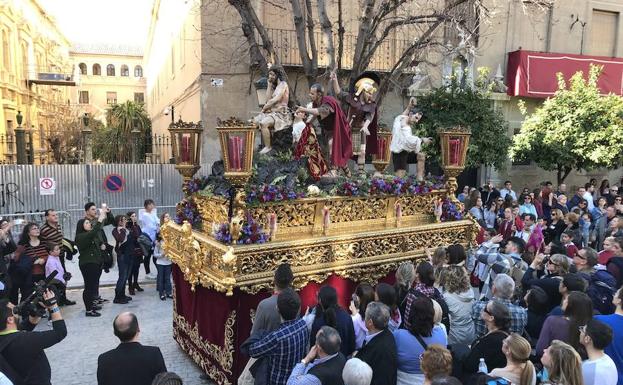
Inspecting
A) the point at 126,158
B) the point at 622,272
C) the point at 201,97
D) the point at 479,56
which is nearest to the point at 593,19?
the point at 479,56

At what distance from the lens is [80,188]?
14320 mm

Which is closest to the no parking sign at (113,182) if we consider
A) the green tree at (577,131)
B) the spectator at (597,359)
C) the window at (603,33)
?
the green tree at (577,131)

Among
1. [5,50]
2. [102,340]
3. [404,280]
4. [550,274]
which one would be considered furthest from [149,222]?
[5,50]

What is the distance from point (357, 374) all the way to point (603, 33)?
22295 millimetres

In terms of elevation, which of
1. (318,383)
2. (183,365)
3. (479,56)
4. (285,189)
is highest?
(479,56)

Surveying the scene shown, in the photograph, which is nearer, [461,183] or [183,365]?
[183,365]

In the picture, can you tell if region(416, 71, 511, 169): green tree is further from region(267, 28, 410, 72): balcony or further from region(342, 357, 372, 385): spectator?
region(342, 357, 372, 385): spectator

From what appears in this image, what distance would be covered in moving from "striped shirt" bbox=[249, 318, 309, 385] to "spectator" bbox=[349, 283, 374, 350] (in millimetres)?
685

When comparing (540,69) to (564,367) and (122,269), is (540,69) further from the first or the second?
(564,367)

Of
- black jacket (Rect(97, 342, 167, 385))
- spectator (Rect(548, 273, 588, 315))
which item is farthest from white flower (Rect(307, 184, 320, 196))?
black jacket (Rect(97, 342, 167, 385))

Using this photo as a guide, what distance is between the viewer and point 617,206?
11.3 metres

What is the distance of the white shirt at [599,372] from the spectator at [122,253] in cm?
741

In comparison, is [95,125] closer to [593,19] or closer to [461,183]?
[461,183]

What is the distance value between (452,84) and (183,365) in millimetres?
12675
